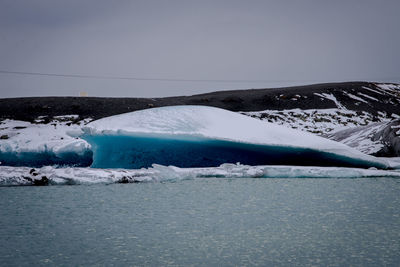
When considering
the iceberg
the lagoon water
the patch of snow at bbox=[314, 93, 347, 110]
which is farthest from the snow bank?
the patch of snow at bbox=[314, 93, 347, 110]

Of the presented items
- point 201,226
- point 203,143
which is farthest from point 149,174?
point 201,226

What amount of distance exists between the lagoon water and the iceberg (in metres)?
1.19

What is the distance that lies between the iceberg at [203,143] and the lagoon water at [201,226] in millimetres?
1195

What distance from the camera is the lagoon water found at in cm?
180

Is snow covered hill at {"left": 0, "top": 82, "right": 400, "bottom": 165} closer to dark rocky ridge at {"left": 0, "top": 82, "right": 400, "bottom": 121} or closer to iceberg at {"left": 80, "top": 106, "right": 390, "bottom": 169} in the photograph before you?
dark rocky ridge at {"left": 0, "top": 82, "right": 400, "bottom": 121}

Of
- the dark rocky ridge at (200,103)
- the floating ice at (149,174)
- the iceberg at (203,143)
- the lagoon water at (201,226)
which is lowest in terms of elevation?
the lagoon water at (201,226)

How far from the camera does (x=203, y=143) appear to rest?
4.95m

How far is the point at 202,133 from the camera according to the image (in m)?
4.79

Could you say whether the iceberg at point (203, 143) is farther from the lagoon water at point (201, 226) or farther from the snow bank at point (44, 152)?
the snow bank at point (44, 152)

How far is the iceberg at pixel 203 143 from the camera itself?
4.88 meters

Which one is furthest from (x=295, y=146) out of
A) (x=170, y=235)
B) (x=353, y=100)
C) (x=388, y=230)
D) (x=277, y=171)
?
(x=353, y=100)

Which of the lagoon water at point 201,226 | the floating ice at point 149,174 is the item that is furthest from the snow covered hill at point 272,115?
the lagoon water at point 201,226

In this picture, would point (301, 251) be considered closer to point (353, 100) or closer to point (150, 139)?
point (150, 139)

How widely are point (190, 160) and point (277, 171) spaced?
1151 millimetres
